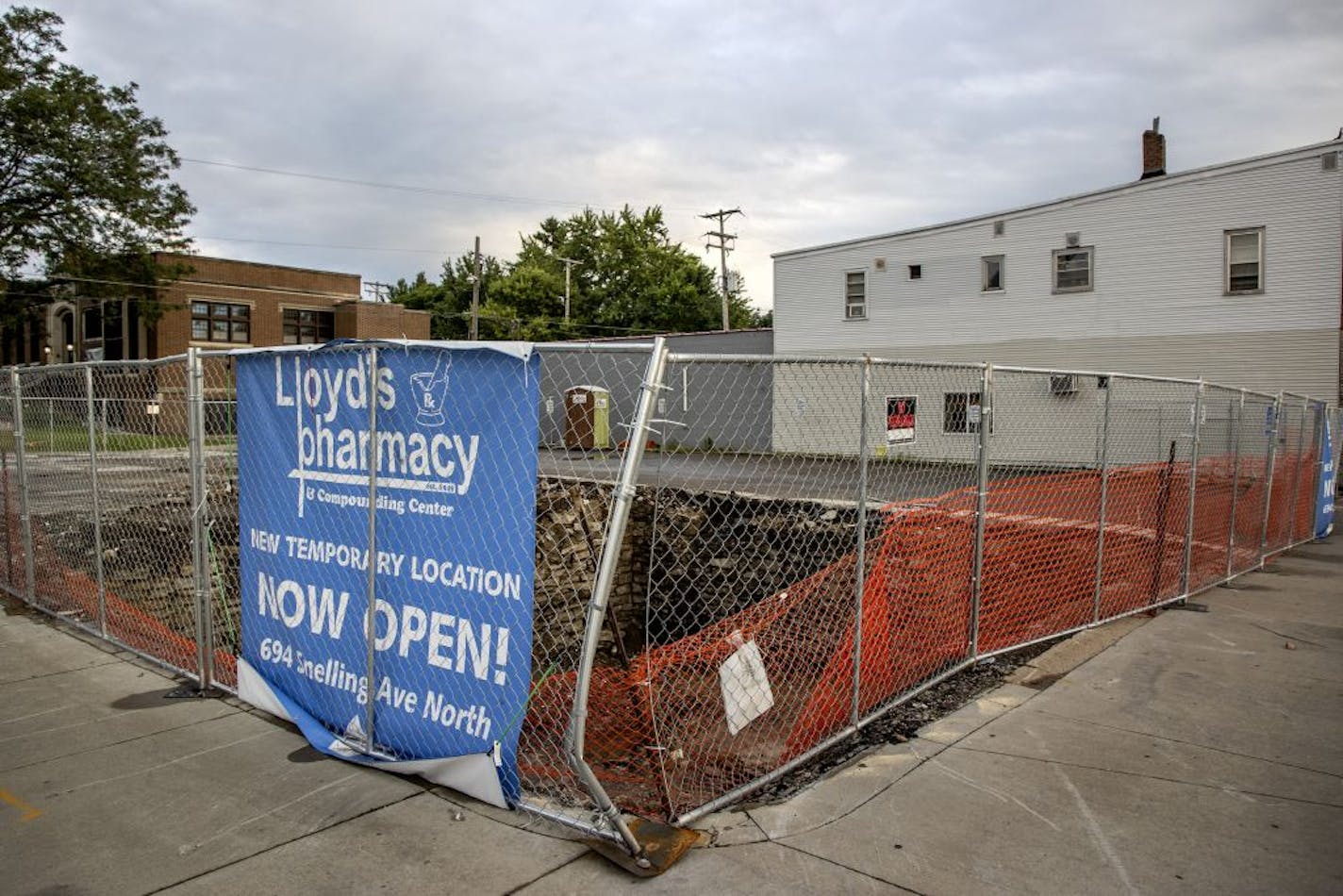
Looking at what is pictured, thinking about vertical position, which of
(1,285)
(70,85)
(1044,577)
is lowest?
(1044,577)

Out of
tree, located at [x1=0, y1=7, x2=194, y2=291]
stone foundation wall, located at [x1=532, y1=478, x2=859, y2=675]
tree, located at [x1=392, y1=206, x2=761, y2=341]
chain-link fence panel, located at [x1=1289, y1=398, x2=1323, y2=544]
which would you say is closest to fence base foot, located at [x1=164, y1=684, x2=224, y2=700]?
stone foundation wall, located at [x1=532, y1=478, x2=859, y2=675]

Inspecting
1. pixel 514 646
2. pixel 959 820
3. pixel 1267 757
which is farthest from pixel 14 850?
pixel 1267 757

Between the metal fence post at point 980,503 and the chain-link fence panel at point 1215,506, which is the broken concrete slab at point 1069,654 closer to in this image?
the metal fence post at point 980,503

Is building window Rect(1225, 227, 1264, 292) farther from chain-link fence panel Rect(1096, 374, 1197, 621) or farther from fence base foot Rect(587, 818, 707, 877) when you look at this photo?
fence base foot Rect(587, 818, 707, 877)

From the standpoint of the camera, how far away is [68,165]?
Answer: 3338cm

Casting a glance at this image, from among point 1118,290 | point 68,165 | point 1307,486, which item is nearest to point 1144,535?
point 1307,486

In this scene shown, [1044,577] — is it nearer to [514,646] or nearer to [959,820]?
[959,820]

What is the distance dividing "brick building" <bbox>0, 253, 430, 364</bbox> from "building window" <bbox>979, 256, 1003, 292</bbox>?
28.4 meters

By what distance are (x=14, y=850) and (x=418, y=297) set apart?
70.4 m

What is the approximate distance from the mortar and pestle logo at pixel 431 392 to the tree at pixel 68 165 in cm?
3856

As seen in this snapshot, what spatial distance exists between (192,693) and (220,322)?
41.8m

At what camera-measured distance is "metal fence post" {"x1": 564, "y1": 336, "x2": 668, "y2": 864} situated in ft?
10.0

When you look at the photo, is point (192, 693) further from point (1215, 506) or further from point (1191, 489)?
point (1215, 506)

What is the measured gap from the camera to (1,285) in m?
35.3
